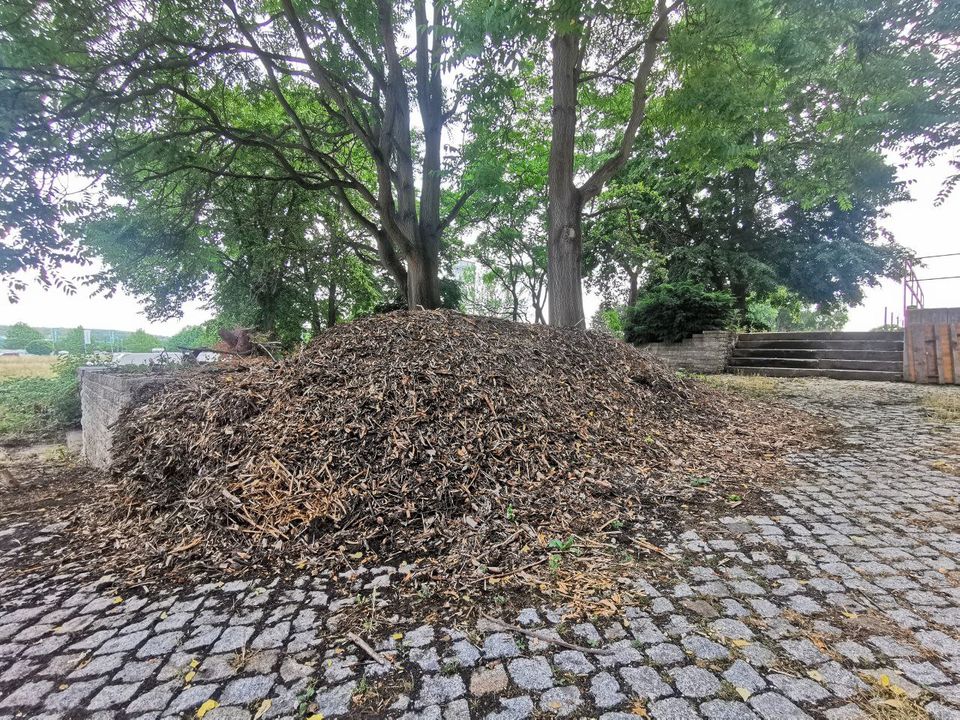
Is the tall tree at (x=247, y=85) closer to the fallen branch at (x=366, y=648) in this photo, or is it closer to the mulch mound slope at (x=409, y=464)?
the mulch mound slope at (x=409, y=464)

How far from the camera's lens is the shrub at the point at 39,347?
801 cm

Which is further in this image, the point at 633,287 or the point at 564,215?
the point at 633,287

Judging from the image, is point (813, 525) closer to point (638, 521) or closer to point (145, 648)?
point (638, 521)

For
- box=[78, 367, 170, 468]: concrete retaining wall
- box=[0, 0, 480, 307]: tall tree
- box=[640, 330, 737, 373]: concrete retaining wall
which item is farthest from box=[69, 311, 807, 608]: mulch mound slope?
box=[640, 330, 737, 373]: concrete retaining wall

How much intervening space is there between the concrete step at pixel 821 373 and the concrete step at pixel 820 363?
0.55 ft

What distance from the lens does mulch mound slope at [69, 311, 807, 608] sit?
2.18 metres

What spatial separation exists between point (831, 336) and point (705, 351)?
2663 mm

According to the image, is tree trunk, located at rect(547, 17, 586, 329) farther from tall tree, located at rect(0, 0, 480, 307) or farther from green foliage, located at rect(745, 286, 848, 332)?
green foliage, located at rect(745, 286, 848, 332)

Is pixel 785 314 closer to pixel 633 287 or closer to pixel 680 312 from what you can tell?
pixel 633 287

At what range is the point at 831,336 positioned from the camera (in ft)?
31.6

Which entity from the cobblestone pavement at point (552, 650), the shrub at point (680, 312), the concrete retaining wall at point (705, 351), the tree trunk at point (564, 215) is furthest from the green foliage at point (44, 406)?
the shrub at point (680, 312)

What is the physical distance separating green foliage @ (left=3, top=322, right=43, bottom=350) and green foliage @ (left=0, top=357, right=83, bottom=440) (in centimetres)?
277

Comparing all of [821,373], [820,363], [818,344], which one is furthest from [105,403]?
[818,344]

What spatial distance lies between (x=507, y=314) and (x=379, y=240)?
10.4 m
